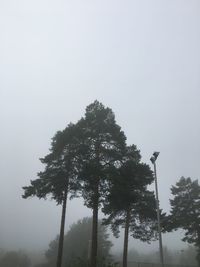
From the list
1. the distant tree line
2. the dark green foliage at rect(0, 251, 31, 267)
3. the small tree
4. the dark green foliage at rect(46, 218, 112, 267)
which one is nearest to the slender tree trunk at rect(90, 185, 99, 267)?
the distant tree line

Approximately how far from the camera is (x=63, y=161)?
29609mm

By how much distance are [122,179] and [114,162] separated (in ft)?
9.47

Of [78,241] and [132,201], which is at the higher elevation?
[78,241]

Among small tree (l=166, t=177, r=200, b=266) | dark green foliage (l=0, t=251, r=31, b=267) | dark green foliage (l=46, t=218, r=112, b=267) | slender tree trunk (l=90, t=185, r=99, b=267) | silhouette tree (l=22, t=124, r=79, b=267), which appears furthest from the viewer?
dark green foliage (l=46, t=218, r=112, b=267)

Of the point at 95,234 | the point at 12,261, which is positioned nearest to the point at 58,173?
the point at 95,234

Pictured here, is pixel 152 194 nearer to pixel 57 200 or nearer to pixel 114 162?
pixel 114 162

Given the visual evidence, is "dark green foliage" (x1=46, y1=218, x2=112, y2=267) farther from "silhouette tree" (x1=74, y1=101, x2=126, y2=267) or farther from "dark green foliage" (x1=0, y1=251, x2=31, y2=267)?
"silhouette tree" (x1=74, y1=101, x2=126, y2=267)

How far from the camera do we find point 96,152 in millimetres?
28938

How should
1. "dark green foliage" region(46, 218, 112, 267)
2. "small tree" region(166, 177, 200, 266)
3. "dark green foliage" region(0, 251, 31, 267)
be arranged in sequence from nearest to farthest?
"small tree" region(166, 177, 200, 266) < "dark green foliage" region(0, 251, 31, 267) < "dark green foliage" region(46, 218, 112, 267)

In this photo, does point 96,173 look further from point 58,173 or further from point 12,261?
point 12,261

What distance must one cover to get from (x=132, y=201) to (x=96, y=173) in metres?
4.16

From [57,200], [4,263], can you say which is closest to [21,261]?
[4,263]

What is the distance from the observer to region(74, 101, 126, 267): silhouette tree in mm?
26344

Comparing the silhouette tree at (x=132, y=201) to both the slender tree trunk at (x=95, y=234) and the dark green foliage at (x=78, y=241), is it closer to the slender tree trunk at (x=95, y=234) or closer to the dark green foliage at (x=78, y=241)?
the slender tree trunk at (x=95, y=234)
